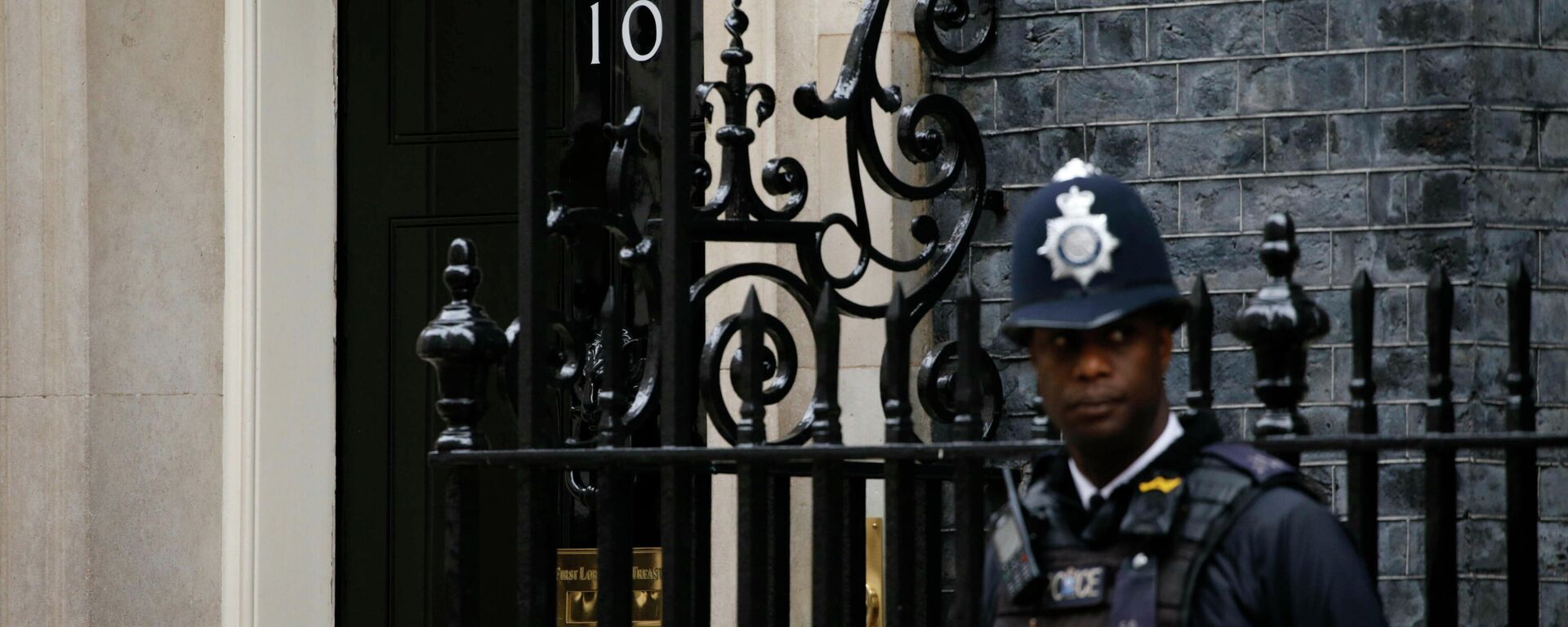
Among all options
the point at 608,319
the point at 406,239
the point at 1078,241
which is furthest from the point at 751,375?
the point at 406,239

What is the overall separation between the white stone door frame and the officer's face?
4428 millimetres

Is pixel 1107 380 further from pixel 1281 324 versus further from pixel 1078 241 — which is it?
pixel 1281 324

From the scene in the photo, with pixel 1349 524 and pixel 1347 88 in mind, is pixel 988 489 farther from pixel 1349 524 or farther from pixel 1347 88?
pixel 1349 524

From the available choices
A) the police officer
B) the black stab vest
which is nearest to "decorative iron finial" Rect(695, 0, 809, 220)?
the police officer

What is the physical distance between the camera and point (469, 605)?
12.9 ft

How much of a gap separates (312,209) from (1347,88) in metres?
3.32

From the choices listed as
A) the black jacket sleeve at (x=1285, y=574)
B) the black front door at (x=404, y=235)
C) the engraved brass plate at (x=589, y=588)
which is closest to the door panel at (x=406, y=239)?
the black front door at (x=404, y=235)

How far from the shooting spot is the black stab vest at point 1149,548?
2.49 meters

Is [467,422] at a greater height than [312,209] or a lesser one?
lesser

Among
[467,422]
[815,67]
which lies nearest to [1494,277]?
[815,67]

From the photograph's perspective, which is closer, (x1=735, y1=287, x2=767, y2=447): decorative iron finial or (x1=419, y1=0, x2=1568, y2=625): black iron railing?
(x1=419, y1=0, x2=1568, y2=625): black iron railing

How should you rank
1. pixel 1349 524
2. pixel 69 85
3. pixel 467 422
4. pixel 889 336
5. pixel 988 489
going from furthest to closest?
pixel 69 85 → pixel 988 489 → pixel 467 422 → pixel 889 336 → pixel 1349 524

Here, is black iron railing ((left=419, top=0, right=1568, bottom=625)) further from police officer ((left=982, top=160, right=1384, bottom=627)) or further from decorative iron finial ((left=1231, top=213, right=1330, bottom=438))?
police officer ((left=982, top=160, right=1384, bottom=627))

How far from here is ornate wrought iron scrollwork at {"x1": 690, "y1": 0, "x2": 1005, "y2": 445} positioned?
461cm
